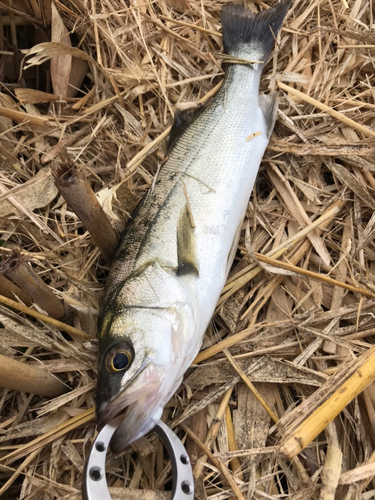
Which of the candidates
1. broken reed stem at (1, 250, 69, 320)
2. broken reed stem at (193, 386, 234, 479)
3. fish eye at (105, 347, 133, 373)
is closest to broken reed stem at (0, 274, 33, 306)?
broken reed stem at (1, 250, 69, 320)

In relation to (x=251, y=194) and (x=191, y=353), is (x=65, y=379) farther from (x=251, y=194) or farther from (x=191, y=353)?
(x=251, y=194)

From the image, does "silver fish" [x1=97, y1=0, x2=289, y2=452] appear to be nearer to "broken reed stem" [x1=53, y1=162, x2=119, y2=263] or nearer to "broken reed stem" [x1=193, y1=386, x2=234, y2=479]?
"broken reed stem" [x1=53, y1=162, x2=119, y2=263]

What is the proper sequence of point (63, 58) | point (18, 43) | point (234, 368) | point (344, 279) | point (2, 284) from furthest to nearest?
point (18, 43) < point (63, 58) < point (344, 279) < point (234, 368) < point (2, 284)

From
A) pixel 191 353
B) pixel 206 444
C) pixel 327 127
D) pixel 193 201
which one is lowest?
pixel 206 444

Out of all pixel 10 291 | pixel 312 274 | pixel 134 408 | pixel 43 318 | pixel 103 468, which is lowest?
pixel 103 468

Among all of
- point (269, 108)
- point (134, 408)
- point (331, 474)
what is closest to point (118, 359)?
point (134, 408)

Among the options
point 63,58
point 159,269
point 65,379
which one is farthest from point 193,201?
point 63,58

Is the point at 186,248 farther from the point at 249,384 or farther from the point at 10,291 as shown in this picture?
the point at 10,291
